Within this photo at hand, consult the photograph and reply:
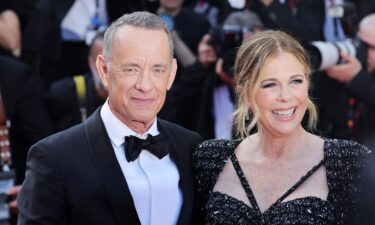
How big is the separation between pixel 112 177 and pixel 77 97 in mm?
1721

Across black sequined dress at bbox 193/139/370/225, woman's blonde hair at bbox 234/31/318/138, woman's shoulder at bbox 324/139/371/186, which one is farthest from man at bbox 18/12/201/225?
woman's shoulder at bbox 324/139/371/186

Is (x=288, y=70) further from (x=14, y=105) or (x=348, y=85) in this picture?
(x=14, y=105)

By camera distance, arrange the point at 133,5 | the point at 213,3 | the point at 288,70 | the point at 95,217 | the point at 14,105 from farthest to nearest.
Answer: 1. the point at 213,3
2. the point at 133,5
3. the point at 14,105
4. the point at 288,70
5. the point at 95,217

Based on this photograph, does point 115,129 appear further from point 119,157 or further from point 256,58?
point 256,58

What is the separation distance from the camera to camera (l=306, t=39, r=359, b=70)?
4043 millimetres

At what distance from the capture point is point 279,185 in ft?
8.99

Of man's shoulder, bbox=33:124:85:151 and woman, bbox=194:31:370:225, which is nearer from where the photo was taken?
man's shoulder, bbox=33:124:85:151

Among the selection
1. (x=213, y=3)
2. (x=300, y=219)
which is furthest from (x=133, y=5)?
(x=300, y=219)

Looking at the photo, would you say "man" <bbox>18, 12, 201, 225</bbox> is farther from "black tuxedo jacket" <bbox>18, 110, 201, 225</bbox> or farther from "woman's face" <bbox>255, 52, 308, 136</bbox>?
"woman's face" <bbox>255, 52, 308, 136</bbox>

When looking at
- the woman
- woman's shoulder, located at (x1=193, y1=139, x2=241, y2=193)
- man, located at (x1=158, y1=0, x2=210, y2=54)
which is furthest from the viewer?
man, located at (x1=158, y1=0, x2=210, y2=54)

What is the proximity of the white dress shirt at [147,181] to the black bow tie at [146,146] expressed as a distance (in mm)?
27

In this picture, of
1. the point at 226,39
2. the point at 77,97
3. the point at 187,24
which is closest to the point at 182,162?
the point at 77,97

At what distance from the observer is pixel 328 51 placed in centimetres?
416

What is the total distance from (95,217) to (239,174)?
638mm
